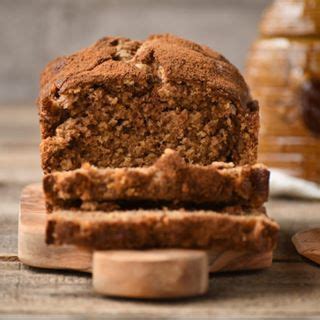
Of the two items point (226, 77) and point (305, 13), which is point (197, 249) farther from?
point (305, 13)

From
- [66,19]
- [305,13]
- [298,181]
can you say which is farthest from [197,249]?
[66,19]

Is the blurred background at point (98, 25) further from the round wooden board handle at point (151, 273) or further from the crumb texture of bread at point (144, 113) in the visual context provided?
the round wooden board handle at point (151, 273)

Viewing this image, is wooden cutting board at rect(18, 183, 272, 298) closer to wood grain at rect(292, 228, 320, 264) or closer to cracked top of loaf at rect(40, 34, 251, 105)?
wood grain at rect(292, 228, 320, 264)

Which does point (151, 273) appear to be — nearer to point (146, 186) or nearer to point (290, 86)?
point (146, 186)

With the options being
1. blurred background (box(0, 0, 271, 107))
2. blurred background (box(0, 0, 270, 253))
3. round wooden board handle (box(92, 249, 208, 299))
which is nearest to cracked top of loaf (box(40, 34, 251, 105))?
round wooden board handle (box(92, 249, 208, 299))

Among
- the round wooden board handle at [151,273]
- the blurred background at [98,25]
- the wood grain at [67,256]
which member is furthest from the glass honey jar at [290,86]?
the blurred background at [98,25]

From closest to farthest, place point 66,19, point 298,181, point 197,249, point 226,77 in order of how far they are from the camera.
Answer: point 197,249, point 226,77, point 298,181, point 66,19
